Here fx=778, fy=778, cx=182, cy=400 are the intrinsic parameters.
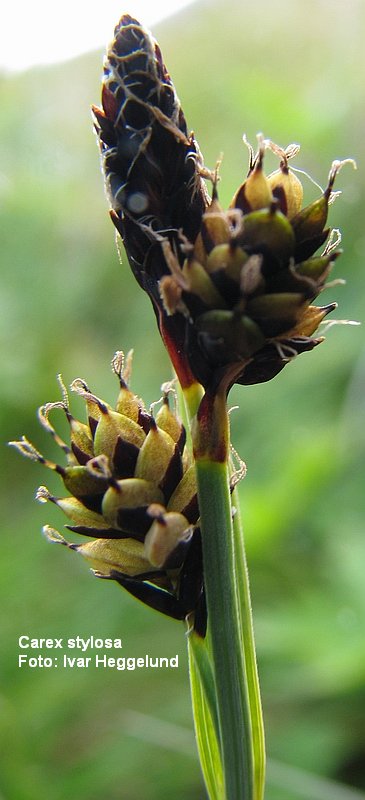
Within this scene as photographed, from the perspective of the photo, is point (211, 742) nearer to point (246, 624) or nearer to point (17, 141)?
point (246, 624)

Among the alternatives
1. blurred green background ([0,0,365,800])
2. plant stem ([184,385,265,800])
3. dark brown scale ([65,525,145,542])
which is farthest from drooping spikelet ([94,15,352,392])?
blurred green background ([0,0,365,800])

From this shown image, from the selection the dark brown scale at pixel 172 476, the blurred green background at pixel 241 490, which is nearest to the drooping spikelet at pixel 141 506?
the dark brown scale at pixel 172 476

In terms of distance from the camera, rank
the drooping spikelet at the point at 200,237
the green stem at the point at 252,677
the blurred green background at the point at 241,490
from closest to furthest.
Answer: the drooping spikelet at the point at 200,237 → the green stem at the point at 252,677 → the blurred green background at the point at 241,490

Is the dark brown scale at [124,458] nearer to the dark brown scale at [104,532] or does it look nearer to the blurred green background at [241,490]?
the dark brown scale at [104,532]

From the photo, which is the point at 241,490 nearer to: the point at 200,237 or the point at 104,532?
the point at 104,532

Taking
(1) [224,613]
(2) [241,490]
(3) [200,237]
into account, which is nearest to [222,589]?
(1) [224,613]

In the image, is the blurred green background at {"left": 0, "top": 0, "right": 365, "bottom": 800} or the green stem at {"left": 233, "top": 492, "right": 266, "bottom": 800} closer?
the green stem at {"left": 233, "top": 492, "right": 266, "bottom": 800}

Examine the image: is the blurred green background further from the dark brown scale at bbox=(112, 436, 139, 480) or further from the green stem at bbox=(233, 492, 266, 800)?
the dark brown scale at bbox=(112, 436, 139, 480)

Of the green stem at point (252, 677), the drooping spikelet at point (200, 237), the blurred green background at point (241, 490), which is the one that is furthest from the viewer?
the blurred green background at point (241, 490)
